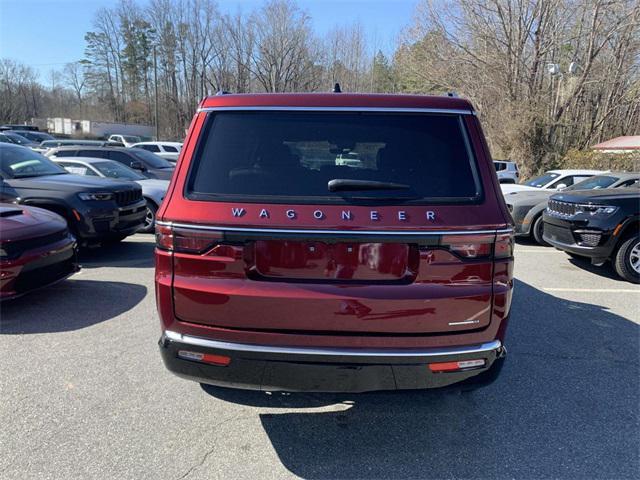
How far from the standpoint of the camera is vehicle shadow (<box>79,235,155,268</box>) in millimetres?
6699

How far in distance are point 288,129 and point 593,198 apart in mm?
5932

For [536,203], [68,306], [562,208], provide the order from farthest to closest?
[536,203] → [562,208] → [68,306]

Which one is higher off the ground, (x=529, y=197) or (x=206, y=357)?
(x=529, y=197)

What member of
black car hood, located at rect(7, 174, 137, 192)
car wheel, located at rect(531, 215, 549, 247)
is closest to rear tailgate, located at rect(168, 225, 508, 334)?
black car hood, located at rect(7, 174, 137, 192)

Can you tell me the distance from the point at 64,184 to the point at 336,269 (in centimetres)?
601

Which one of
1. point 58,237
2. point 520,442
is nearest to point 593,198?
point 520,442

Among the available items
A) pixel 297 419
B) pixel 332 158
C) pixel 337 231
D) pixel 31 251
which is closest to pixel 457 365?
pixel 337 231

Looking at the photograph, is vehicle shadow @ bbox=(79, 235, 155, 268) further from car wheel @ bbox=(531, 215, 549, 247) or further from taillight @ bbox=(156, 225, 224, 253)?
car wheel @ bbox=(531, 215, 549, 247)

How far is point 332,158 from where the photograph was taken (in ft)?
7.86

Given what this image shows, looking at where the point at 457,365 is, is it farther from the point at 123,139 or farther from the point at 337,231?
the point at 123,139

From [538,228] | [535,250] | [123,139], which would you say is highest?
[123,139]

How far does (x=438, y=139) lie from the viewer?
2377mm

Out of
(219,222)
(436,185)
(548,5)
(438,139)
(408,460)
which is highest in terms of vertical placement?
(548,5)

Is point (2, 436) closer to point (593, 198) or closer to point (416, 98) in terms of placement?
point (416, 98)
